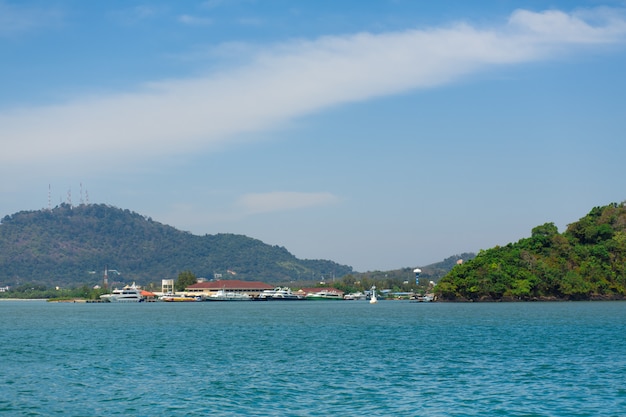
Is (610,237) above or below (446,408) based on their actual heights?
above

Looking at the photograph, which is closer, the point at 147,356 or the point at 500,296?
the point at 147,356

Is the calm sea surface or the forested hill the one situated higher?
the forested hill

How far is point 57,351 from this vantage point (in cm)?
5925

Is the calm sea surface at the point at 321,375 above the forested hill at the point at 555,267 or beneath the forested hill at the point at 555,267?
beneath

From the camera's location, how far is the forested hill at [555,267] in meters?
175

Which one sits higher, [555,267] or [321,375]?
[555,267]

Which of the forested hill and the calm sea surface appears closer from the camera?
the calm sea surface

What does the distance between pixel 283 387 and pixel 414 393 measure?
21.7 feet

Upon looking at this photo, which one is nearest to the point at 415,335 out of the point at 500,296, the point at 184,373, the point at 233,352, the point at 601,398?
the point at 233,352

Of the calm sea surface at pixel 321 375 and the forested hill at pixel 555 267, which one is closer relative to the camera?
the calm sea surface at pixel 321 375

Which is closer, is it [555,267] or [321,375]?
[321,375]

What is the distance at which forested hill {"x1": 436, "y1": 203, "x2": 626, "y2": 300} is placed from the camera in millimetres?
175375

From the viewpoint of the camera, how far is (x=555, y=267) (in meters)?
179

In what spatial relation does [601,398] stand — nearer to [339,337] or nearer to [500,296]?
[339,337]
